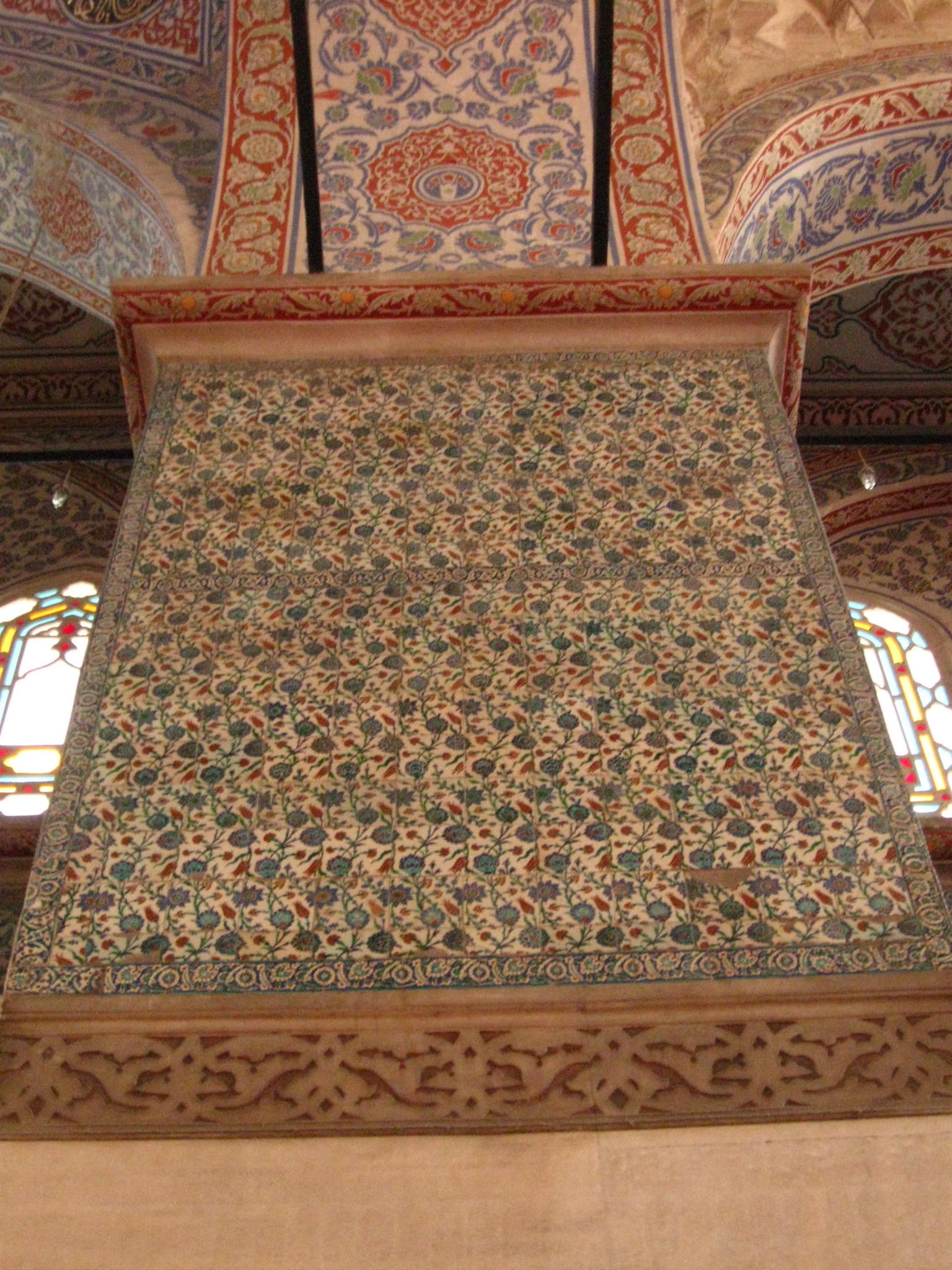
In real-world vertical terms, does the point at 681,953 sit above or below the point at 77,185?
below

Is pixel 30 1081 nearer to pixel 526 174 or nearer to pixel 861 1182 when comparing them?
pixel 861 1182

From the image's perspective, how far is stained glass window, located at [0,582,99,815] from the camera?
16.1 feet

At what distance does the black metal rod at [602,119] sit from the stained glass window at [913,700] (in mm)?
1845

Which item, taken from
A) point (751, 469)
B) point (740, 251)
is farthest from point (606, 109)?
point (740, 251)

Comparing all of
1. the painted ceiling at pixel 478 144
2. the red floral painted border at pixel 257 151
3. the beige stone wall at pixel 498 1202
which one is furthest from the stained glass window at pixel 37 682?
the beige stone wall at pixel 498 1202

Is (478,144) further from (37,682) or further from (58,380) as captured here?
(58,380)

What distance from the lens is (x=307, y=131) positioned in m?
3.26

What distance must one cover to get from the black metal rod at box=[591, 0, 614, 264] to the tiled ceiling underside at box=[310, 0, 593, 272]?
0.97 ft

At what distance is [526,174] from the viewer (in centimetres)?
410

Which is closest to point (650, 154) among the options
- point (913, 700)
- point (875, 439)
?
point (875, 439)

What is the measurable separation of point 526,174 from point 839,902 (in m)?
2.40

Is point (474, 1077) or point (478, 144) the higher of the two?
point (478, 144)

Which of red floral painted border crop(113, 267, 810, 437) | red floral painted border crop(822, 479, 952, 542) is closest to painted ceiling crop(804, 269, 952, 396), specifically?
red floral painted border crop(822, 479, 952, 542)

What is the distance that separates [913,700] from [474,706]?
115 inches
